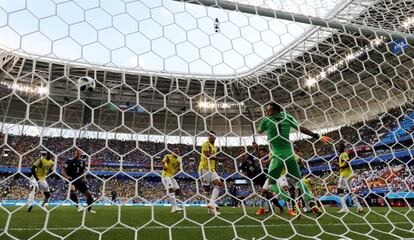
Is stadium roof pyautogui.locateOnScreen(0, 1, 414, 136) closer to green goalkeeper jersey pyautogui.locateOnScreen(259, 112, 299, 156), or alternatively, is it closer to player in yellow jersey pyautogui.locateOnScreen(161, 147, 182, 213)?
green goalkeeper jersey pyautogui.locateOnScreen(259, 112, 299, 156)

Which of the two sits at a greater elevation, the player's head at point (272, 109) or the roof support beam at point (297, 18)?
the roof support beam at point (297, 18)

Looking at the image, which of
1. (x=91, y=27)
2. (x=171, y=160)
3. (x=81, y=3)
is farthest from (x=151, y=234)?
(x=171, y=160)

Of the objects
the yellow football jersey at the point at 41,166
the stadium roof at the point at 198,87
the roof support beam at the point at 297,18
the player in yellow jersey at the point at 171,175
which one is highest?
the roof support beam at the point at 297,18

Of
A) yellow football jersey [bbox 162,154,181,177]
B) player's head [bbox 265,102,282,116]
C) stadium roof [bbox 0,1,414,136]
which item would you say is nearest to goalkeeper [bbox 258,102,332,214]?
player's head [bbox 265,102,282,116]

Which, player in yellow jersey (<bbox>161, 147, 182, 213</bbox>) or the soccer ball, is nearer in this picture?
the soccer ball

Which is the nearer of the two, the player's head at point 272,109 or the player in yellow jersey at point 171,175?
the player's head at point 272,109

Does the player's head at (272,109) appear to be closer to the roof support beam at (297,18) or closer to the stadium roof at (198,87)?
the stadium roof at (198,87)

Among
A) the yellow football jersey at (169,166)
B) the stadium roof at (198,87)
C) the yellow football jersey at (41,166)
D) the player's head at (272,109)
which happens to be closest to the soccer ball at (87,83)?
the stadium roof at (198,87)

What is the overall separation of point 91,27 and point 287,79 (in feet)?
14.0

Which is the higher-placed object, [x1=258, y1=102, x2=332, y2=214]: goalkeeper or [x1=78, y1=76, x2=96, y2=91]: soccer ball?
[x1=78, y1=76, x2=96, y2=91]: soccer ball

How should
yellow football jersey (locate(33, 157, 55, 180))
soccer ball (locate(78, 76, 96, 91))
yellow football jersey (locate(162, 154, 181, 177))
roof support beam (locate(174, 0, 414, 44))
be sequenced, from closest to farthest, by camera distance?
soccer ball (locate(78, 76, 96, 91)) < roof support beam (locate(174, 0, 414, 44)) < yellow football jersey (locate(162, 154, 181, 177)) < yellow football jersey (locate(33, 157, 55, 180))

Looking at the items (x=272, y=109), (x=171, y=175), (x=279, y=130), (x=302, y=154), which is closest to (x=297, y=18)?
(x=272, y=109)

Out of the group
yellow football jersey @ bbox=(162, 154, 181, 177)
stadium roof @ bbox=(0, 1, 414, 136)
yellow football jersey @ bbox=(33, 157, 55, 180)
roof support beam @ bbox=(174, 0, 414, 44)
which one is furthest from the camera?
yellow football jersey @ bbox=(33, 157, 55, 180)

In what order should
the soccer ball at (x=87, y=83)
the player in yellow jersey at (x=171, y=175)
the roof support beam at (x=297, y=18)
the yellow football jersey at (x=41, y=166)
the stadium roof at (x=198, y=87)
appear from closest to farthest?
the stadium roof at (x=198, y=87) < the soccer ball at (x=87, y=83) < the roof support beam at (x=297, y=18) < the player in yellow jersey at (x=171, y=175) < the yellow football jersey at (x=41, y=166)
